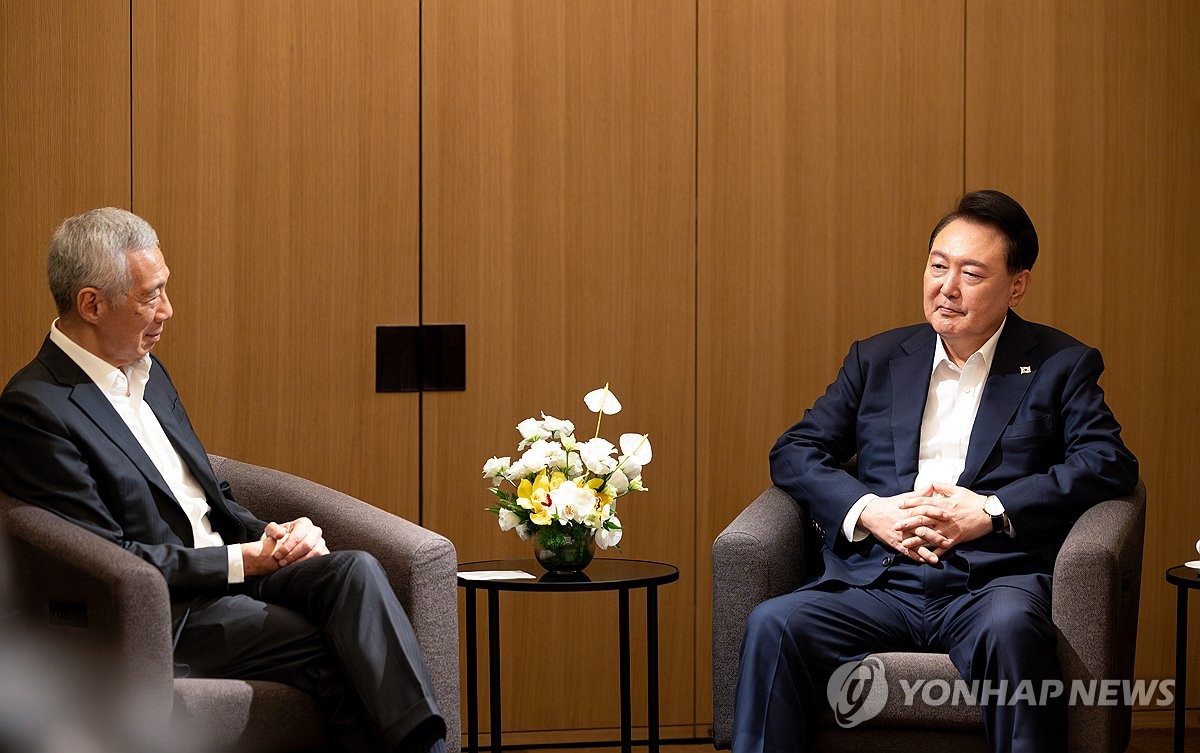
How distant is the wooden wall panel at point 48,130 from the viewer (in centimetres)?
421

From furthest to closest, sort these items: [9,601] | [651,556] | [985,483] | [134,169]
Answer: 1. [651,556]
2. [134,169]
3. [985,483]
4. [9,601]

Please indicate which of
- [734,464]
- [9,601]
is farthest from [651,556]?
[9,601]

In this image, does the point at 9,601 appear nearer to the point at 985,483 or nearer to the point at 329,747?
the point at 329,747

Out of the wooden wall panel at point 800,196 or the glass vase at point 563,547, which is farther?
the wooden wall panel at point 800,196

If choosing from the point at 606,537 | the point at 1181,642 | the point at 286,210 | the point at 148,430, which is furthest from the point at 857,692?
the point at 286,210

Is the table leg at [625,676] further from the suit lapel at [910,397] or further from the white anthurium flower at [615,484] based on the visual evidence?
the suit lapel at [910,397]

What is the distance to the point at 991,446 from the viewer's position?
139 inches

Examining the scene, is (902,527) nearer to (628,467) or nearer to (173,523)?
(628,467)

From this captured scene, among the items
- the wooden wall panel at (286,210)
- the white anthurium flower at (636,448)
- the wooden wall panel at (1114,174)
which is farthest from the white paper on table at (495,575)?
the wooden wall panel at (1114,174)

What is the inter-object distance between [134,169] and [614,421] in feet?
5.17

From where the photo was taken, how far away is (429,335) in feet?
14.5

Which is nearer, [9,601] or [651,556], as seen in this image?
[9,601]

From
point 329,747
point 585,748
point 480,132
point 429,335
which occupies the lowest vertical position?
point 585,748

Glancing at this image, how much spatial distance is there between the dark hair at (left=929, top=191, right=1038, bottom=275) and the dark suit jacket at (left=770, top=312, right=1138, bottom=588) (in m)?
0.16
